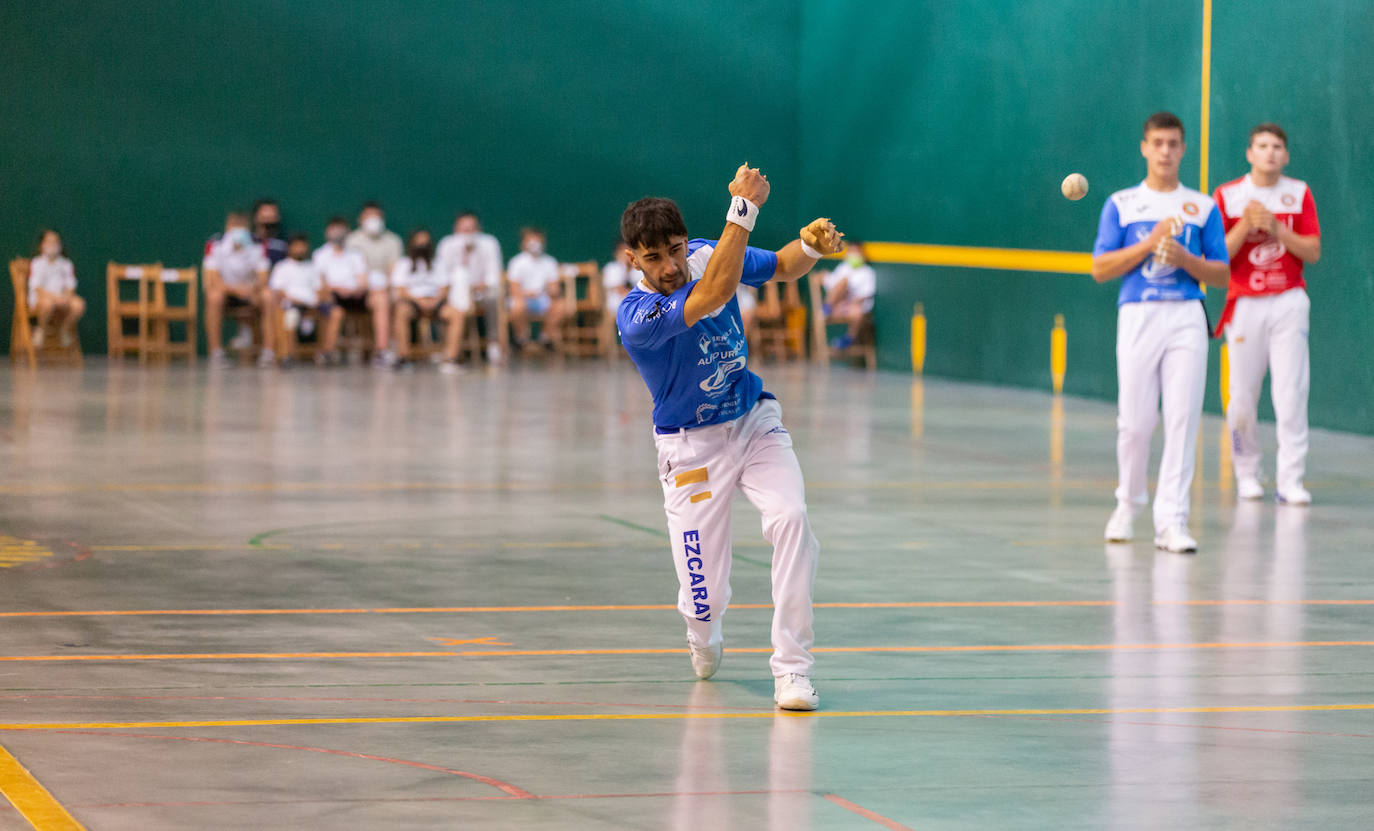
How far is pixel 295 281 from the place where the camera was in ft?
86.7

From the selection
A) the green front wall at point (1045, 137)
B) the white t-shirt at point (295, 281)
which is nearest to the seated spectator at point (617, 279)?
the green front wall at point (1045, 137)

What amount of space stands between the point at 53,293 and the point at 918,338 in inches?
440

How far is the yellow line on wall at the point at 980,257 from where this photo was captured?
73.4ft

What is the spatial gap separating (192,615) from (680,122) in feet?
74.8

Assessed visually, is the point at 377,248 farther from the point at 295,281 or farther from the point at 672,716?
the point at 672,716

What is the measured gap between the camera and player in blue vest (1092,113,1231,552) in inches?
405

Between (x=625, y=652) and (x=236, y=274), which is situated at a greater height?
(x=236, y=274)

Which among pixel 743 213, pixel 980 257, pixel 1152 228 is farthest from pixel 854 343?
pixel 743 213

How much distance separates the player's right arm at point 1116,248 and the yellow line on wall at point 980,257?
32.5 feet

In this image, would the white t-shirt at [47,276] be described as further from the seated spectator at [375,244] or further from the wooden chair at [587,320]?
the wooden chair at [587,320]

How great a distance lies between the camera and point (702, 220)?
3062 cm

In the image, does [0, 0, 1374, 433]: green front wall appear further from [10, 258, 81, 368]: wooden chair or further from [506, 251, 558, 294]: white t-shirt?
[506, 251, 558, 294]: white t-shirt

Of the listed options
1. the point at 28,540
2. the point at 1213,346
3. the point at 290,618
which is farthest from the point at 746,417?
the point at 1213,346

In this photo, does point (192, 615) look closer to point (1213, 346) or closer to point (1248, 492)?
point (1248, 492)
